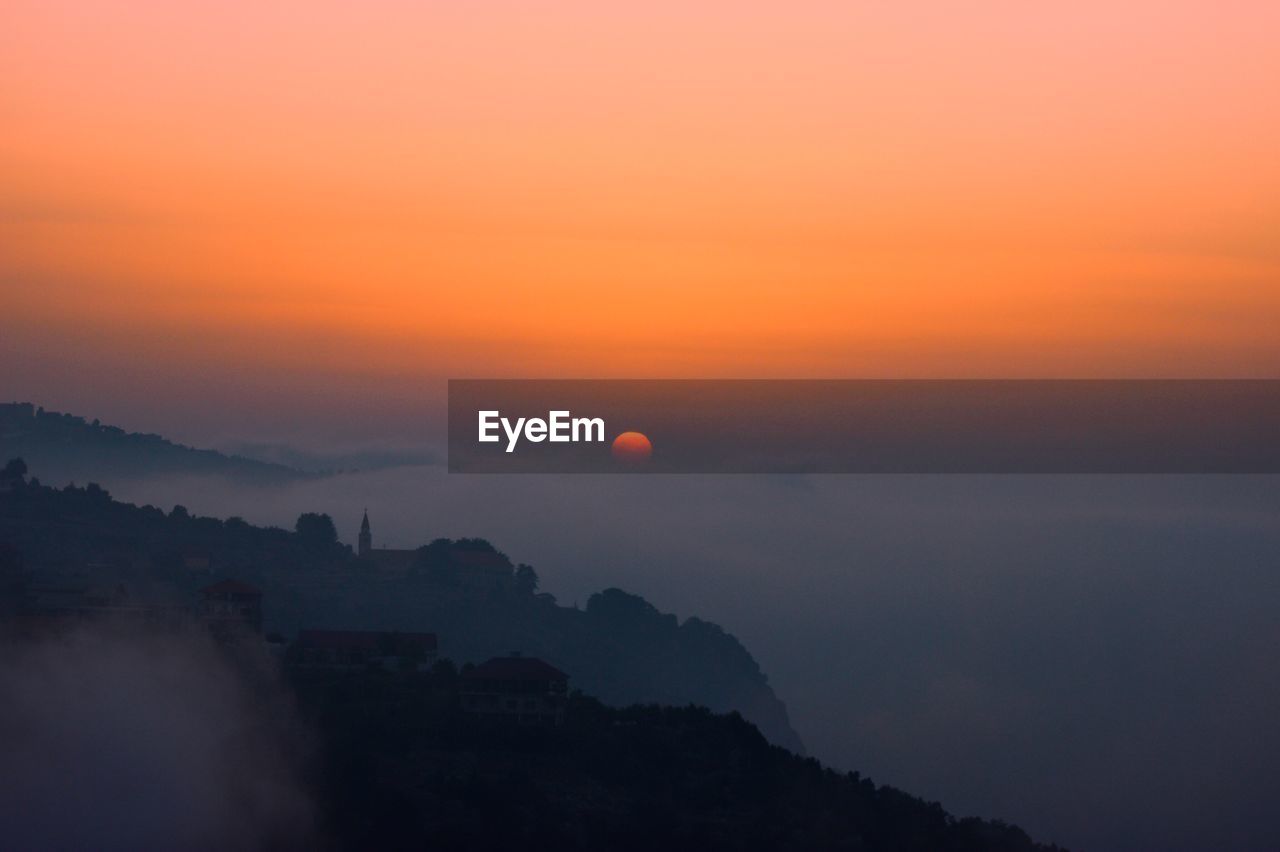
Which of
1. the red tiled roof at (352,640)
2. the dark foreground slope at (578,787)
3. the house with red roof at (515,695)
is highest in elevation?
the red tiled roof at (352,640)

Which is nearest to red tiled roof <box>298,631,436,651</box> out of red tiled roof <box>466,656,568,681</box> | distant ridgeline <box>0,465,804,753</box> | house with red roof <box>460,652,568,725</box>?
red tiled roof <box>466,656,568,681</box>

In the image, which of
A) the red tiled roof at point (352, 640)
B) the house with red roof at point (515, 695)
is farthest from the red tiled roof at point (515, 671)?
the red tiled roof at point (352, 640)

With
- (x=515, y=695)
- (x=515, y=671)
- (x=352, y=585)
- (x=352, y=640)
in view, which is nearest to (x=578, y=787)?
(x=515, y=695)

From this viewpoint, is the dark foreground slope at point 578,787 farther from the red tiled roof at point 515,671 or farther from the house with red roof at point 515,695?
the red tiled roof at point 515,671

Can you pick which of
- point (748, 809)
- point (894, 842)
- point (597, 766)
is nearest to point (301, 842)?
point (597, 766)

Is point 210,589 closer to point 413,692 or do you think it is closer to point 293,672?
point 293,672

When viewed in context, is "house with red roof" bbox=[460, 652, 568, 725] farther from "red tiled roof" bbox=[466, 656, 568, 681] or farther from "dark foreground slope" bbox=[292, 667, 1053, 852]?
"dark foreground slope" bbox=[292, 667, 1053, 852]
